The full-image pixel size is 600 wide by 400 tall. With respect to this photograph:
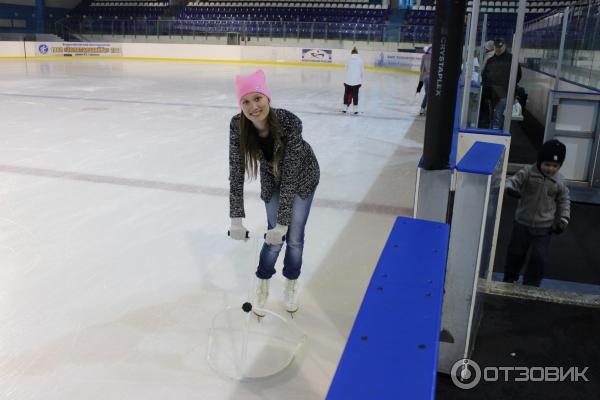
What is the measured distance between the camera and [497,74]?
6.99 metres

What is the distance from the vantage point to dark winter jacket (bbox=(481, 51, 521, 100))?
6.90 m

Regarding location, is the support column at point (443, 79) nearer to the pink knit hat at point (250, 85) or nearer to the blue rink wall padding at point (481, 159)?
the blue rink wall padding at point (481, 159)

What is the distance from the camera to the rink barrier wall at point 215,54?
21.4m

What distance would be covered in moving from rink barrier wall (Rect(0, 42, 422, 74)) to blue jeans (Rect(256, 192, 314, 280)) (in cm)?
1882

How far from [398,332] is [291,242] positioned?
1671 mm

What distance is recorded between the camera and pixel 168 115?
9203mm

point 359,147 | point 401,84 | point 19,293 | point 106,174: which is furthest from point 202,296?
point 401,84

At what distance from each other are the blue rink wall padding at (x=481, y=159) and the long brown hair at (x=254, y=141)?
73cm

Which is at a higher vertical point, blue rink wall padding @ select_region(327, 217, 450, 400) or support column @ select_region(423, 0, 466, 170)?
support column @ select_region(423, 0, 466, 170)

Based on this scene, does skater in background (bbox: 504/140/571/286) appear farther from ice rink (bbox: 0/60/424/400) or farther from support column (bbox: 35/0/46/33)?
support column (bbox: 35/0/46/33)

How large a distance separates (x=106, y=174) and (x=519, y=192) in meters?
3.90

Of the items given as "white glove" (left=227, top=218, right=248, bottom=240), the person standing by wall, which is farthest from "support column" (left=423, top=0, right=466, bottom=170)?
the person standing by wall

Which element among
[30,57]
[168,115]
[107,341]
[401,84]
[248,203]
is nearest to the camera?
[107,341]

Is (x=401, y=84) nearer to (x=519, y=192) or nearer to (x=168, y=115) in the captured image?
(x=168, y=115)
